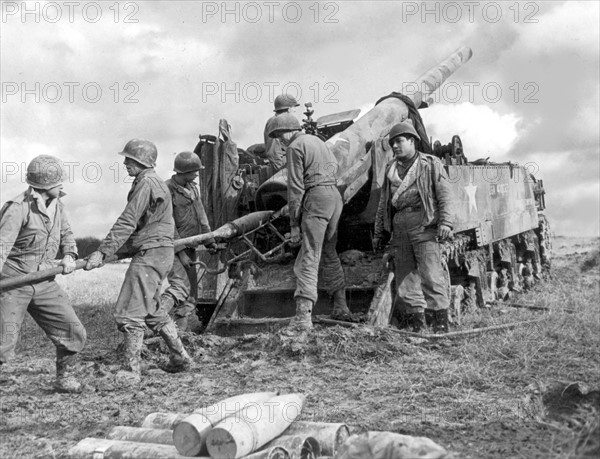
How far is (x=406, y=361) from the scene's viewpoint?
20.1 ft

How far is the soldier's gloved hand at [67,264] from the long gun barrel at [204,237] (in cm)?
4

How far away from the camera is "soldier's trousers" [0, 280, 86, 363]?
534cm

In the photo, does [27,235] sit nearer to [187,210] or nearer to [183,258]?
[183,258]

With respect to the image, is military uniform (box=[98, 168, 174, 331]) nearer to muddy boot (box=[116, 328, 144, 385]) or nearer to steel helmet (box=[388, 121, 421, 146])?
muddy boot (box=[116, 328, 144, 385])

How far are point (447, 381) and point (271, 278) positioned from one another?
10.7 ft

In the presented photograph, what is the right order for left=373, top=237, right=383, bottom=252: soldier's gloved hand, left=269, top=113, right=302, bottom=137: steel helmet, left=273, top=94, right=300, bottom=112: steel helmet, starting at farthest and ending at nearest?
1. left=273, top=94, right=300, bottom=112: steel helmet
2. left=373, top=237, right=383, bottom=252: soldier's gloved hand
3. left=269, top=113, right=302, bottom=137: steel helmet

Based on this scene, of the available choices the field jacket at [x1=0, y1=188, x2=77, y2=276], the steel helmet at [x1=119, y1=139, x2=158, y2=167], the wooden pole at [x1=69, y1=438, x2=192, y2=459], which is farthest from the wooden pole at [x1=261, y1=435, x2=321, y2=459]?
the steel helmet at [x1=119, y1=139, x2=158, y2=167]

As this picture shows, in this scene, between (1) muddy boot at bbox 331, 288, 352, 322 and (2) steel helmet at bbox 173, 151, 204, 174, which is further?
(2) steel helmet at bbox 173, 151, 204, 174

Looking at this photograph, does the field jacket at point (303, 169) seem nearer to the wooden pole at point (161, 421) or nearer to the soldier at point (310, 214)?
the soldier at point (310, 214)

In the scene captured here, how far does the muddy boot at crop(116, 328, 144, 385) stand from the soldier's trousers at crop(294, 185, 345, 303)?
1.61m

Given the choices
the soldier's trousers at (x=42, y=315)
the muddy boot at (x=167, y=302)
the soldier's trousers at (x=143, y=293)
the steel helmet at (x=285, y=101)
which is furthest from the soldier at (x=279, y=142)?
the soldier's trousers at (x=42, y=315)

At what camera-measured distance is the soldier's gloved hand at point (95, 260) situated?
577 centimetres

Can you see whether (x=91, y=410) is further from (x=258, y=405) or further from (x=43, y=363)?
(x=43, y=363)

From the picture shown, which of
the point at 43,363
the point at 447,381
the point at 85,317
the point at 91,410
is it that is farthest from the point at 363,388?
the point at 85,317
